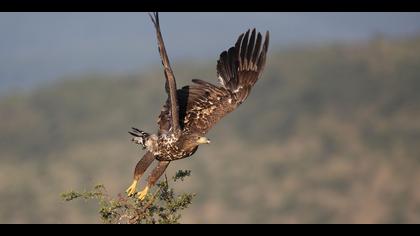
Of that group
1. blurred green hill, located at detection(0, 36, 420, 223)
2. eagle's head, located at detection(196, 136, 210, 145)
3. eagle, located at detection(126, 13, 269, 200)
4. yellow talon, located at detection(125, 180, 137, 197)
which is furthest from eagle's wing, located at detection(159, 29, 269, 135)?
blurred green hill, located at detection(0, 36, 420, 223)

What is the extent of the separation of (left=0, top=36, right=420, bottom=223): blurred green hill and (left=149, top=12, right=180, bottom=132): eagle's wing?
56.4 metres

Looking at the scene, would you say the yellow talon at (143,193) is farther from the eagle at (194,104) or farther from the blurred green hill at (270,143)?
the blurred green hill at (270,143)

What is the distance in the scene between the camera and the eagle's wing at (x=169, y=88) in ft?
51.8

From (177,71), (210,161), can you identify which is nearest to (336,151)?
(210,161)

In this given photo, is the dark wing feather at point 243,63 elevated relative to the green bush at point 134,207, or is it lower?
elevated

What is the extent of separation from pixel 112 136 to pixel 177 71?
68.6 ft

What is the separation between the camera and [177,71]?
400 ft

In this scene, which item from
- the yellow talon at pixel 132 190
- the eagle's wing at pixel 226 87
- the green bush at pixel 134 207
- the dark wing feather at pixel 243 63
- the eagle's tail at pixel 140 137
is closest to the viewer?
the green bush at pixel 134 207

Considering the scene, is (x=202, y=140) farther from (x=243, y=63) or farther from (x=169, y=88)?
(x=243, y=63)

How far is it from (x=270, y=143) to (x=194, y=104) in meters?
82.5

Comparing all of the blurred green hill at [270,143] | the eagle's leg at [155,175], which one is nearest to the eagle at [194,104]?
the eagle's leg at [155,175]

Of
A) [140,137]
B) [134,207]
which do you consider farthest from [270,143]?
[134,207]

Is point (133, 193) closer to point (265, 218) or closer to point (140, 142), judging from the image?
point (140, 142)

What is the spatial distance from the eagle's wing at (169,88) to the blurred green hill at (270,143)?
56386mm
